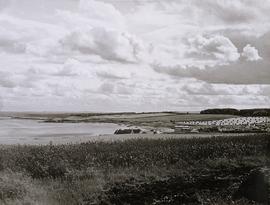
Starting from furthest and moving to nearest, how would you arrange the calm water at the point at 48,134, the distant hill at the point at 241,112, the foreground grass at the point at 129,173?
the distant hill at the point at 241,112, the calm water at the point at 48,134, the foreground grass at the point at 129,173

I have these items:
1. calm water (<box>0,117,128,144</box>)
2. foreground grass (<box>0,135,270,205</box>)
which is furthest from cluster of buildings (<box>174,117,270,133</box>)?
foreground grass (<box>0,135,270,205</box>)

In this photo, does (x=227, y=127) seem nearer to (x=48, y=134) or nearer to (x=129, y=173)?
(x=48, y=134)

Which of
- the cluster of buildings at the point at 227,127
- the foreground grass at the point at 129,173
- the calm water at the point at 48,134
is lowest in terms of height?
the calm water at the point at 48,134

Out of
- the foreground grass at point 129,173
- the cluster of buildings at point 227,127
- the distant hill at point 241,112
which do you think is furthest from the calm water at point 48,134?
the distant hill at point 241,112

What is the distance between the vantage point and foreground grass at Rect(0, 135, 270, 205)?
15.4m

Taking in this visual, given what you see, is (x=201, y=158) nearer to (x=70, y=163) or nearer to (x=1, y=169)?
(x=70, y=163)

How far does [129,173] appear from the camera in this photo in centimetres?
1966

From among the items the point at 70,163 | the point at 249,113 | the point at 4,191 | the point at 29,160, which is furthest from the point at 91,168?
the point at 249,113

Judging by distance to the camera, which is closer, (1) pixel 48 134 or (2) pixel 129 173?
(2) pixel 129 173

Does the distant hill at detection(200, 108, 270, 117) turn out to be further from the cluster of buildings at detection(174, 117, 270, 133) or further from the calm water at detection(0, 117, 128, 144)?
the calm water at detection(0, 117, 128, 144)

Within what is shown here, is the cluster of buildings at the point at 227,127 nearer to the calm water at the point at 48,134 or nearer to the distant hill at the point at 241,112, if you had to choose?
the calm water at the point at 48,134

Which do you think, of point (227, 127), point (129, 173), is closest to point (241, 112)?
point (227, 127)

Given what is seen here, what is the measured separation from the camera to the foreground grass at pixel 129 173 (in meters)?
15.4

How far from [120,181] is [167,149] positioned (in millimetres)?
7703
